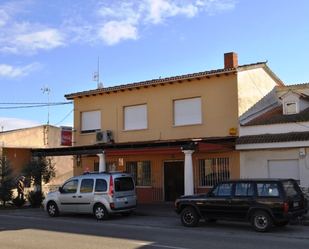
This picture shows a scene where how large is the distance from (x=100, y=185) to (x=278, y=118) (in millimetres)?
8635

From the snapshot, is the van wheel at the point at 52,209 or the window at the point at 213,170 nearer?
the van wheel at the point at 52,209

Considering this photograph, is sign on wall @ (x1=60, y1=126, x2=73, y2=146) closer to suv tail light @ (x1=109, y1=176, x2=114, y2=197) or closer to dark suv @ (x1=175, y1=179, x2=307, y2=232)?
suv tail light @ (x1=109, y1=176, x2=114, y2=197)

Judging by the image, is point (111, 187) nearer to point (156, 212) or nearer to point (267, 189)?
point (156, 212)

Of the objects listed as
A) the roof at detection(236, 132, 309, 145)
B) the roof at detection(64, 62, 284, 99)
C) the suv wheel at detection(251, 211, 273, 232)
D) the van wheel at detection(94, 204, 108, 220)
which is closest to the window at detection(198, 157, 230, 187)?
the roof at detection(236, 132, 309, 145)

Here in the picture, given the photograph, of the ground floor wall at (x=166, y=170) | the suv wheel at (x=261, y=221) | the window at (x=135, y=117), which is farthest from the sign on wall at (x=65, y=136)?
the suv wheel at (x=261, y=221)

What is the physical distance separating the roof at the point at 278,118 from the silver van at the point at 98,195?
6497 mm

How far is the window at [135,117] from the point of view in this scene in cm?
2220

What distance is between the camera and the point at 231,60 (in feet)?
68.4

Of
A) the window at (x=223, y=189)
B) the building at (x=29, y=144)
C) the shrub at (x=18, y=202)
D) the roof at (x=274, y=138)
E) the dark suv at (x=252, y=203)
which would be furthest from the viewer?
the building at (x=29, y=144)

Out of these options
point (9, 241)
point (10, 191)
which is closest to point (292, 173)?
point (9, 241)

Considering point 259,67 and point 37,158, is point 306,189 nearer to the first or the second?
point 259,67

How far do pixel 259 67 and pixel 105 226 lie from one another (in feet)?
39.1

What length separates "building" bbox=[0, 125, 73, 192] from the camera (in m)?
30.7

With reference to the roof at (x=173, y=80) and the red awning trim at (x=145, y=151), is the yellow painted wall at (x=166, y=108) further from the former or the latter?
the red awning trim at (x=145, y=151)
